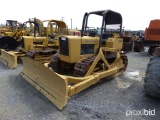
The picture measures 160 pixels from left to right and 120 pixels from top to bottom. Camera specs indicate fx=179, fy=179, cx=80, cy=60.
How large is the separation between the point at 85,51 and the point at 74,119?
253cm

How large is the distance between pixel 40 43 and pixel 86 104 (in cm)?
566

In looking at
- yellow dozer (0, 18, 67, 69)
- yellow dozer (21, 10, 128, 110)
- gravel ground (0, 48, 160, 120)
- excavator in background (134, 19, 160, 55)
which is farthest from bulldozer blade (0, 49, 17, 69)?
excavator in background (134, 19, 160, 55)

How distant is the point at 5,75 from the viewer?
6.26 metres

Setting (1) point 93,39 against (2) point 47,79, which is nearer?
(2) point 47,79

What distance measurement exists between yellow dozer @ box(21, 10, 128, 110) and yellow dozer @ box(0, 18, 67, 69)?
2356 millimetres

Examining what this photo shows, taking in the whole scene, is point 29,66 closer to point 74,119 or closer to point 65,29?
point 74,119

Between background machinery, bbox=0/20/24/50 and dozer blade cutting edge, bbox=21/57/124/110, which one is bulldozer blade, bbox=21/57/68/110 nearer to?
dozer blade cutting edge, bbox=21/57/124/110

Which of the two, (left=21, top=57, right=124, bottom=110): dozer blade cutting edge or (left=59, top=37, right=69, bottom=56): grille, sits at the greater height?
(left=59, top=37, right=69, bottom=56): grille

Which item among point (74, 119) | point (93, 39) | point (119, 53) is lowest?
point (74, 119)

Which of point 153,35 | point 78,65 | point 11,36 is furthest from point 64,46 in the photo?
point 153,35

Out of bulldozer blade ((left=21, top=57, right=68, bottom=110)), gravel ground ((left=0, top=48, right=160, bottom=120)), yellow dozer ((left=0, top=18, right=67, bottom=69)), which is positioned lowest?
gravel ground ((left=0, top=48, right=160, bottom=120))

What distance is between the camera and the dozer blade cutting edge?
3730mm

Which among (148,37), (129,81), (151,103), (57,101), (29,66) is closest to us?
(57,101)

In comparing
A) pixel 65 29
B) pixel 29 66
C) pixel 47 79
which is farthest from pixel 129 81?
pixel 65 29
